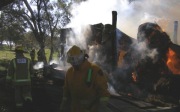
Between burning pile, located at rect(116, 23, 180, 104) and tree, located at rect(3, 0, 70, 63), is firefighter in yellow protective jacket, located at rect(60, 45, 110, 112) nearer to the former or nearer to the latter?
burning pile, located at rect(116, 23, 180, 104)

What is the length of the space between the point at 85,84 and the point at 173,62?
6.84 meters

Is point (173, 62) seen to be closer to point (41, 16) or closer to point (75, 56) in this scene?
point (75, 56)

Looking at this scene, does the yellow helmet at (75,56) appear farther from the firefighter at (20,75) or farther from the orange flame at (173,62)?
the orange flame at (173,62)

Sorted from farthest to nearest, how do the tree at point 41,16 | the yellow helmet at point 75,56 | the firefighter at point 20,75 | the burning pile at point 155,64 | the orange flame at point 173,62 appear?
1. the tree at point 41,16
2. the orange flame at point 173,62
3. the burning pile at point 155,64
4. the firefighter at point 20,75
5. the yellow helmet at point 75,56

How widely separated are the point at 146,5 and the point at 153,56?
10.1 meters

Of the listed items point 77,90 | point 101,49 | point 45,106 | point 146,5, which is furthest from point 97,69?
point 146,5

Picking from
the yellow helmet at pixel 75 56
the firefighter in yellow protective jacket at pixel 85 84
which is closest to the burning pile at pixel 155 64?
the firefighter in yellow protective jacket at pixel 85 84

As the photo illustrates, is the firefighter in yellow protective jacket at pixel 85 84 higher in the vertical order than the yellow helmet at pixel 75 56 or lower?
lower

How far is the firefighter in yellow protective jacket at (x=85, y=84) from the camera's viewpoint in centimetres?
463

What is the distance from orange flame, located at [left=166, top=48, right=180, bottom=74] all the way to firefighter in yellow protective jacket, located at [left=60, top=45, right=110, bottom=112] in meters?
6.62

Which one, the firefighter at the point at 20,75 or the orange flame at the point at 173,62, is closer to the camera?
the firefighter at the point at 20,75

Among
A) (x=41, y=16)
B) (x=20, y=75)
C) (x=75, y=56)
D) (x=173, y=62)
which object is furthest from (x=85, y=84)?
(x=41, y=16)

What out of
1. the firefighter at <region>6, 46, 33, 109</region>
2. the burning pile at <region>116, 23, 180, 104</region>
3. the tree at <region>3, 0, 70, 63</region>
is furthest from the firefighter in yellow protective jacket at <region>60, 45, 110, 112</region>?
the tree at <region>3, 0, 70, 63</region>

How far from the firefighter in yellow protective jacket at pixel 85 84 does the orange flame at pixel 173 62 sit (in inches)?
261
